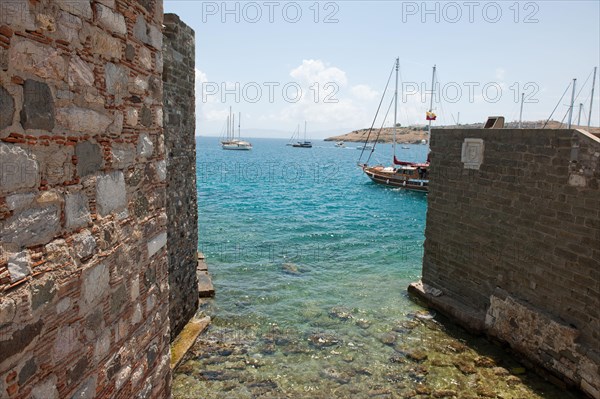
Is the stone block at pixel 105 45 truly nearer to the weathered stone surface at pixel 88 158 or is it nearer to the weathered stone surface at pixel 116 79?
the weathered stone surface at pixel 116 79

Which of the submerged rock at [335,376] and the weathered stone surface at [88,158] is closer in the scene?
the weathered stone surface at [88,158]

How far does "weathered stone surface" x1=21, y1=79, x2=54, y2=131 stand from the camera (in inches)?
73.4

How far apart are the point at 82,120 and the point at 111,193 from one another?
0.53 metres

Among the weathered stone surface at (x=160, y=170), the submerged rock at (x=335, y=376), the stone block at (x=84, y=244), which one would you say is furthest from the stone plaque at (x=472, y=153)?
the stone block at (x=84, y=244)

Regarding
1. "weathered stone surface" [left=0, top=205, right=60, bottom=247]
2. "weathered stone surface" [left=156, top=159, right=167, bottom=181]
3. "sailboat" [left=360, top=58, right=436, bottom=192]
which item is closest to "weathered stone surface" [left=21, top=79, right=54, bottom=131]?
"weathered stone surface" [left=0, top=205, right=60, bottom=247]

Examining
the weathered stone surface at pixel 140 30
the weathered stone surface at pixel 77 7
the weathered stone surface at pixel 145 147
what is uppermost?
the weathered stone surface at pixel 140 30

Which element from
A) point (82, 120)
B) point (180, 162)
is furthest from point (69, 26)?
point (180, 162)

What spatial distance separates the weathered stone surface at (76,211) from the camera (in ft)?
7.25

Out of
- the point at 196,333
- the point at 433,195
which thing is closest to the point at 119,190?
the point at 196,333

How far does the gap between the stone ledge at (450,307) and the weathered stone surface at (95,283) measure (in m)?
8.41

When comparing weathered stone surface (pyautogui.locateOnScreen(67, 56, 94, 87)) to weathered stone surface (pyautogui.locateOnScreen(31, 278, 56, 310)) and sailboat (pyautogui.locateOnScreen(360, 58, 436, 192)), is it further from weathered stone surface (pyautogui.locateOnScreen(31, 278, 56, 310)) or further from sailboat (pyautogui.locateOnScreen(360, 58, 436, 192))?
sailboat (pyautogui.locateOnScreen(360, 58, 436, 192))

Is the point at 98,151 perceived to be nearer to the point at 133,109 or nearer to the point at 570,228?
the point at 133,109

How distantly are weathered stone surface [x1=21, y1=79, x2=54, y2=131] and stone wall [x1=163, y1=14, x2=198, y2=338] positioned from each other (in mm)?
5022

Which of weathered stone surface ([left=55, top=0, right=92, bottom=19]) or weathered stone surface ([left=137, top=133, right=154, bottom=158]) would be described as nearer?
weathered stone surface ([left=55, top=0, right=92, bottom=19])
